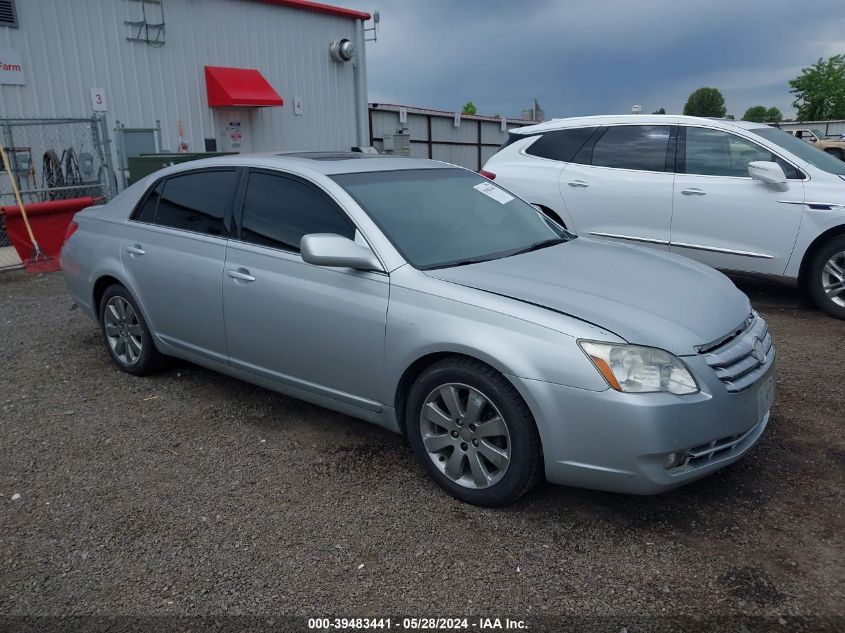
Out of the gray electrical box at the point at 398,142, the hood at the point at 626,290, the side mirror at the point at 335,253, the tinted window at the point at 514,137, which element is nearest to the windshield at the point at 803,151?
the tinted window at the point at 514,137

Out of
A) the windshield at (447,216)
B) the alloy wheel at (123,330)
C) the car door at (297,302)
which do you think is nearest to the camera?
the car door at (297,302)

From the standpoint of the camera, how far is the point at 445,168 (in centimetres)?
443

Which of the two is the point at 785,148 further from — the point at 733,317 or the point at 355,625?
the point at 355,625

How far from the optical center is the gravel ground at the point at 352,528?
260 cm

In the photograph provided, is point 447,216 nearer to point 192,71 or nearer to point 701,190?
point 701,190

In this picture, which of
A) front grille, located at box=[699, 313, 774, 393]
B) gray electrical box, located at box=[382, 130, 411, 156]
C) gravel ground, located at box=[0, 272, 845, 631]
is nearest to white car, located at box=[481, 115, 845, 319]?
gravel ground, located at box=[0, 272, 845, 631]

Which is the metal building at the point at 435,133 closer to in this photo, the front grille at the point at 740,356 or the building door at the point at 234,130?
the building door at the point at 234,130

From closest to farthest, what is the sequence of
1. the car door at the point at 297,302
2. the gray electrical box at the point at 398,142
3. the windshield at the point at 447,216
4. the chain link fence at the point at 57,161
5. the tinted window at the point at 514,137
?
the car door at the point at 297,302 → the windshield at the point at 447,216 → the tinted window at the point at 514,137 → the chain link fence at the point at 57,161 → the gray electrical box at the point at 398,142

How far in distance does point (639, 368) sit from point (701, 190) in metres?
4.41

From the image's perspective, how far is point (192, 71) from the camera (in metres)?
14.4

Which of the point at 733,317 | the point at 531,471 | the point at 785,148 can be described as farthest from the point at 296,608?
the point at 785,148

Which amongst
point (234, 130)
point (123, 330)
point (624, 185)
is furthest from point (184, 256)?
point (234, 130)

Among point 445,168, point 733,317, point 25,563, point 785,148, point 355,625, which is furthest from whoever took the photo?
point 785,148

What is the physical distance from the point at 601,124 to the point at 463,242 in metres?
4.31
